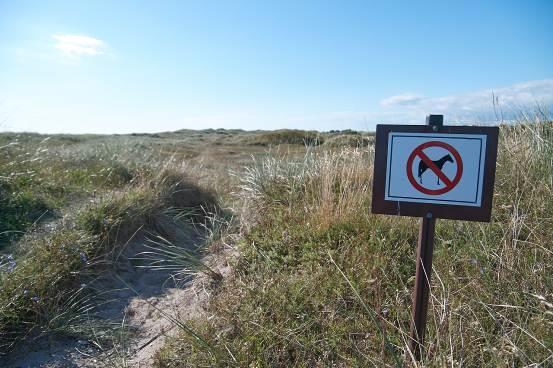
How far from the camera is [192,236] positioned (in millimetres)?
5613

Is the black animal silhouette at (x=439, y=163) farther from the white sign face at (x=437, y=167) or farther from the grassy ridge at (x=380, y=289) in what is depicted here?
the grassy ridge at (x=380, y=289)

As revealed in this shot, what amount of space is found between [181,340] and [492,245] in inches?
88.2

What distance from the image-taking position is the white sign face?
1929 millimetres

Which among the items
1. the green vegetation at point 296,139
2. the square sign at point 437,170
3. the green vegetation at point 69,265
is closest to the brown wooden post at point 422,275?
the square sign at point 437,170

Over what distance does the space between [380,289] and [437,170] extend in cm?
104

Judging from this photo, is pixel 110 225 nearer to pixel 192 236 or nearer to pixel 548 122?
pixel 192 236

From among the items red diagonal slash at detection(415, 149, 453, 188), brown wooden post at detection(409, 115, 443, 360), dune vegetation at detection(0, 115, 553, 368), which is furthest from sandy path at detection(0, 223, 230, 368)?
red diagonal slash at detection(415, 149, 453, 188)

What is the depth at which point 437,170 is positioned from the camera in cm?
196

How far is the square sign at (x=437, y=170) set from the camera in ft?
6.31

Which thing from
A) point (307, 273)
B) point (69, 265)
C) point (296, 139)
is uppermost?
point (296, 139)

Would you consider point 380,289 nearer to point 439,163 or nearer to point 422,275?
point 422,275

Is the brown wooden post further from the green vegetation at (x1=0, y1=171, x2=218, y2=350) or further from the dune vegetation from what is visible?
the green vegetation at (x1=0, y1=171, x2=218, y2=350)

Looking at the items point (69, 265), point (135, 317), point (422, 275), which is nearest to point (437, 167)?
point (422, 275)

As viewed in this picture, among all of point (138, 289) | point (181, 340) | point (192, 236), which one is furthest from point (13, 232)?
point (181, 340)
